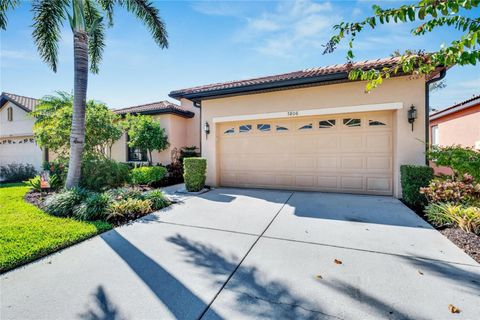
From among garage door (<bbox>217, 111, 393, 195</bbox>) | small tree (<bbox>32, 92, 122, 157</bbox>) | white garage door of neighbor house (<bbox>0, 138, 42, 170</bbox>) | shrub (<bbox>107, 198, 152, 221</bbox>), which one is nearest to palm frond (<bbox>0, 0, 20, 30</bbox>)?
small tree (<bbox>32, 92, 122, 157</bbox>)

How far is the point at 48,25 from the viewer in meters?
6.96

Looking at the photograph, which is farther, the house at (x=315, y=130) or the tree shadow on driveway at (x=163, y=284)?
the house at (x=315, y=130)

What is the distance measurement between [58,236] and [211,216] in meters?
2.87

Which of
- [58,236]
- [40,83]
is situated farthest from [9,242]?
[40,83]

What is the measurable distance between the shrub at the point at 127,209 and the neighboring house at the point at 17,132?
12.2 m

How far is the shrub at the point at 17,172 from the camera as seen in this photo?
41.2ft

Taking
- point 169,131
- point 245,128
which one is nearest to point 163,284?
point 245,128

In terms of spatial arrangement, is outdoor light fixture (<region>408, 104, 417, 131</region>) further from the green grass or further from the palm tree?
the palm tree

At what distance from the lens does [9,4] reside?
21.1ft

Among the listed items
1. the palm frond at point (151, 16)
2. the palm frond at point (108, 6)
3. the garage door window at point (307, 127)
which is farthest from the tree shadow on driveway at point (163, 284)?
the palm frond at point (108, 6)

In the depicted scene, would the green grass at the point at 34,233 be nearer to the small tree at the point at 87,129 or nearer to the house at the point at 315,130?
the small tree at the point at 87,129

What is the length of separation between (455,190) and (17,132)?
2148 cm

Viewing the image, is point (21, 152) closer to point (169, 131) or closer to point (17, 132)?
point (17, 132)

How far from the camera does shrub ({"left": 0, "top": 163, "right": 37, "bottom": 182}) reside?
12.6 m
